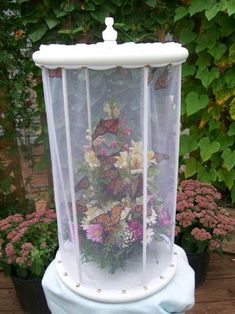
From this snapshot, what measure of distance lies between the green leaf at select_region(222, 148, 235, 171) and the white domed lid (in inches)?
48.5

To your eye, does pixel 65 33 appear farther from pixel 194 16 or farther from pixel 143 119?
pixel 143 119

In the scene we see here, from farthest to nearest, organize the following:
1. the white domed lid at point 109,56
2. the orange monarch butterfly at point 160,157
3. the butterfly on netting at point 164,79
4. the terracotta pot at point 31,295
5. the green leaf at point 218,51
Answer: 1. the green leaf at point 218,51
2. the terracotta pot at point 31,295
3. the orange monarch butterfly at point 160,157
4. the butterfly on netting at point 164,79
5. the white domed lid at point 109,56

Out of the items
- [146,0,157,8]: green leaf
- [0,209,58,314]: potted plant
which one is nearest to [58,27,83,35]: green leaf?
[146,0,157,8]: green leaf

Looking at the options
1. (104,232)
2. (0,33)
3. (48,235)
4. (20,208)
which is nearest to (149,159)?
(104,232)

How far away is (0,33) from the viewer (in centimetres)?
179

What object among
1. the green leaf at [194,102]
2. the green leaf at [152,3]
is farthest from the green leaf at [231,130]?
the green leaf at [152,3]

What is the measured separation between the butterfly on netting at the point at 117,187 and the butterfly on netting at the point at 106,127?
13 cm

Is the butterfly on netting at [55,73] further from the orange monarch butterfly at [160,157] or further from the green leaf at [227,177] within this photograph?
the green leaf at [227,177]

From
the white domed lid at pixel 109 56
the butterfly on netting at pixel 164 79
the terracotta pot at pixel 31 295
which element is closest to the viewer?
the white domed lid at pixel 109 56

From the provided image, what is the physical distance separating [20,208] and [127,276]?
1.22 m

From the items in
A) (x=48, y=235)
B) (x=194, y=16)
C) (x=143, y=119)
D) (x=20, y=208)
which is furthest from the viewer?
(x=20, y=208)

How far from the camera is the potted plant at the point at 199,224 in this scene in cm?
163

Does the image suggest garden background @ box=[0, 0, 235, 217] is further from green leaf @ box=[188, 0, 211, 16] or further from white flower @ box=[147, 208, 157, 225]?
white flower @ box=[147, 208, 157, 225]

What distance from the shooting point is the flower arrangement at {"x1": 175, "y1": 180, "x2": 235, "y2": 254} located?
162cm
